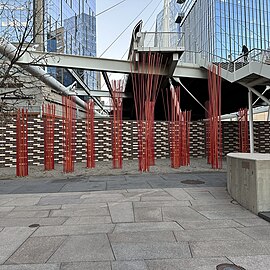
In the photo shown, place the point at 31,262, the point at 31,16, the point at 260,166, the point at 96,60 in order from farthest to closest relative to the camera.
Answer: the point at 96,60, the point at 31,16, the point at 260,166, the point at 31,262

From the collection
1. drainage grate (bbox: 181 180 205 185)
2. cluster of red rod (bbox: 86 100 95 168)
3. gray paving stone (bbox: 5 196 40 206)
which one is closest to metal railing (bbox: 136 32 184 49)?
cluster of red rod (bbox: 86 100 95 168)

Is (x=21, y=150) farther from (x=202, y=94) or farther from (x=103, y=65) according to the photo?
(x=202, y=94)

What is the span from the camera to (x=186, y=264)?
10.5 feet

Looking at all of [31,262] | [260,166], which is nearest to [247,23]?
[260,166]

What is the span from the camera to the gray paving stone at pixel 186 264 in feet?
10.3

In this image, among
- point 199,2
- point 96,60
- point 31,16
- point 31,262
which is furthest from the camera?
point 199,2

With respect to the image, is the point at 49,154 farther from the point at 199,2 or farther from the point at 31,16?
the point at 199,2

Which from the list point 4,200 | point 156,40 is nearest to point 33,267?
point 4,200

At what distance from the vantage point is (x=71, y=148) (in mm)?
11531

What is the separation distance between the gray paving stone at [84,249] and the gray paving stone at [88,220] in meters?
0.62

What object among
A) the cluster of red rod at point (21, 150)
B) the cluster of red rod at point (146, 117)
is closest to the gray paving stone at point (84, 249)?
the cluster of red rod at point (146, 117)

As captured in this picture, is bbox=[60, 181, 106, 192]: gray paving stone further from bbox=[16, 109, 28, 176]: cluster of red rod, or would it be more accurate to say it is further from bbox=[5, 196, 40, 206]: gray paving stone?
bbox=[16, 109, 28, 176]: cluster of red rod

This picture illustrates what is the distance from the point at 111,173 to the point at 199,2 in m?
39.2

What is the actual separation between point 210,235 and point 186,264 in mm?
1045
